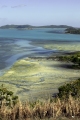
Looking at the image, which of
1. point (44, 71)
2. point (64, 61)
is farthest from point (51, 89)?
point (64, 61)

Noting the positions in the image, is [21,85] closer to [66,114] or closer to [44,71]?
[44,71]

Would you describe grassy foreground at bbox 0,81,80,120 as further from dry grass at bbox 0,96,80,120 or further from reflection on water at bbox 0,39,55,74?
reflection on water at bbox 0,39,55,74

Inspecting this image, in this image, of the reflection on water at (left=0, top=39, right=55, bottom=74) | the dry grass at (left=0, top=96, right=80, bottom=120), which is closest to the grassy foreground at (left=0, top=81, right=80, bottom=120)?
the dry grass at (left=0, top=96, right=80, bottom=120)

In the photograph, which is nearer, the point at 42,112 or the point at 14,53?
the point at 42,112

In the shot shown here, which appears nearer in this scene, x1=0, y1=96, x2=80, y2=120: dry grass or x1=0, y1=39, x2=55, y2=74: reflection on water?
x1=0, y1=96, x2=80, y2=120: dry grass

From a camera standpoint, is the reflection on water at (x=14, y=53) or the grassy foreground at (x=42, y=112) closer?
the grassy foreground at (x=42, y=112)

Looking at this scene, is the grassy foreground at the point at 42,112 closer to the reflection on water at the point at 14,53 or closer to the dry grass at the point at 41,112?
the dry grass at the point at 41,112

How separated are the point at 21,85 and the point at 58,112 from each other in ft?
52.0

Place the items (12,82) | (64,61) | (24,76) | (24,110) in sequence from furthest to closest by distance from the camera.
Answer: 1. (64,61)
2. (24,76)
3. (12,82)
4. (24,110)

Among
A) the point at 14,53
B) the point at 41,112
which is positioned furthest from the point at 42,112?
the point at 14,53

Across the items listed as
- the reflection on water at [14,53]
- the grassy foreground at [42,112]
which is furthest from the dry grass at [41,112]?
the reflection on water at [14,53]

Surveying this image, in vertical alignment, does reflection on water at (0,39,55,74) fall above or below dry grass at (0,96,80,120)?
below

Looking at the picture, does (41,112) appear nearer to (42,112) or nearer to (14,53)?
(42,112)

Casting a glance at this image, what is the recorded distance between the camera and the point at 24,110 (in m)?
9.07
